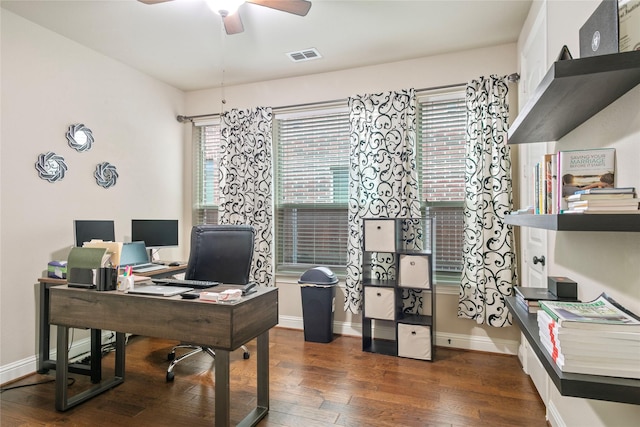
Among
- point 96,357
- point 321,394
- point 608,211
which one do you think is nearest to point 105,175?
point 96,357

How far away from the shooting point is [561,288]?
167 centimetres

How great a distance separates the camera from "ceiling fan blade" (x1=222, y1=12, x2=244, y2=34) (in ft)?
7.85

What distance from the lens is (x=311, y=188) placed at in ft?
13.4

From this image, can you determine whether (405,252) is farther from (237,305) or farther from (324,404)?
(237,305)

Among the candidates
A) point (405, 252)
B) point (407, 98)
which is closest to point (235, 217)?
point (405, 252)

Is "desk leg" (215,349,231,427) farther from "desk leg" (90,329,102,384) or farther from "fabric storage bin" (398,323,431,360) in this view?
"fabric storage bin" (398,323,431,360)

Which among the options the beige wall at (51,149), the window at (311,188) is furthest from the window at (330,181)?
the beige wall at (51,149)

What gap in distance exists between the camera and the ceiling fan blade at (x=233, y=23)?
94.2 inches

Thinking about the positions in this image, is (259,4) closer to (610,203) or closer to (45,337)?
(610,203)

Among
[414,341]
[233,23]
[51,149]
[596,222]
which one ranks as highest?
[233,23]

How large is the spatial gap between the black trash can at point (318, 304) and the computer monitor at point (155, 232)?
1483mm

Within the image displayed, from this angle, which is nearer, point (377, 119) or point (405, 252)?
point (405, 252)

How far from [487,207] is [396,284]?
3.55 feet

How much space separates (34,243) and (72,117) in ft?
3.82
